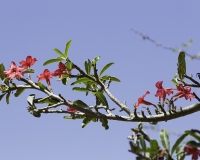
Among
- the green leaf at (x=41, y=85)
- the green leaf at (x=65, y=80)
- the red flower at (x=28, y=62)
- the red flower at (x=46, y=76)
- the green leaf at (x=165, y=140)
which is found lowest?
the green leaf at (x=165, y=140)

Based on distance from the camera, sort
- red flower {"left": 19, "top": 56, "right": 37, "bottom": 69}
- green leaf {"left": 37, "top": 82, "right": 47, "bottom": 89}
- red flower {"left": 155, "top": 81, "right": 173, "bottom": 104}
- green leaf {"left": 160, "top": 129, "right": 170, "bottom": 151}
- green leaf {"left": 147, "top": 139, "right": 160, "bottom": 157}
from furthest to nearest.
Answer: red flower {"left": 19, "top": 56, "right": 37, "bottom": 69} < green leaf {"left": 37, "top": 82, "right": 47, "bottom": 89} < red flower {"left": 155, "top": 81, "right": 173, "bottom": 104} < green leaf {"left": 160, "top": 129, "right": 170, "bottom": 151} < green leaf {"left": 147, "top": 139, "right": 160, "bottom": 157}

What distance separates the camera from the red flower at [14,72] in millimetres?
2448

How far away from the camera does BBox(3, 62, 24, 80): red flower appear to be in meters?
2.45

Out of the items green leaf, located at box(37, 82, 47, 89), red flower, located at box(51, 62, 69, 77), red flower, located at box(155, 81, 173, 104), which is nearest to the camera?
red flower, located at box(155, 81, 173, 104)

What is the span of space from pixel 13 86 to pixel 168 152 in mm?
1370

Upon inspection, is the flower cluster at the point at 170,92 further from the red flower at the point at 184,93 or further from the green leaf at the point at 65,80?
the green leaf at the point at 65,80

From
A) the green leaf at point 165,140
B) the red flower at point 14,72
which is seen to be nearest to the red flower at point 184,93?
the green leaf at point 165,140

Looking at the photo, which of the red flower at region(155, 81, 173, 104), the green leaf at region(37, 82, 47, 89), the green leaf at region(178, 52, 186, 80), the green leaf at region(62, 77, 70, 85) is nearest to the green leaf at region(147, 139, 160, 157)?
the red flower at region(155, 81, 173, 104)

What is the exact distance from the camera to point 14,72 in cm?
247

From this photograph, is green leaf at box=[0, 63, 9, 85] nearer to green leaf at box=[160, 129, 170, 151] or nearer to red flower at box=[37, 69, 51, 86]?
red flower at box=[37, 69, 51, 86]

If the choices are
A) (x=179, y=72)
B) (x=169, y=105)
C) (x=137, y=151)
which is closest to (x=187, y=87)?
(x=179, y=72)

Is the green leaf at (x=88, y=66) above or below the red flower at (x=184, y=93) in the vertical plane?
above

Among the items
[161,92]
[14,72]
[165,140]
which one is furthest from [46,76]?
[165,140]

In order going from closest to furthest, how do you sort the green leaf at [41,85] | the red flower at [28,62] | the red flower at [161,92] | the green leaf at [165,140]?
the green leaf at [165,140] → the red flower at [161,92] → the green leaf at [41,85] → the red flower at [28,62]
